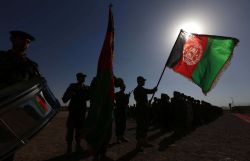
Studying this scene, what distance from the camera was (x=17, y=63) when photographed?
3.25 metres

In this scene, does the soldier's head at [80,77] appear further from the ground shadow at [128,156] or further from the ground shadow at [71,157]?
the ground shadow at [128,156]

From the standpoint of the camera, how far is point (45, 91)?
233 centimetres

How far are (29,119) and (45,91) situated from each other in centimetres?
37

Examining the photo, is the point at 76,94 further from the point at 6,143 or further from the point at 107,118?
the point at 6,143

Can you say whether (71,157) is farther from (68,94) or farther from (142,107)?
(142,107)

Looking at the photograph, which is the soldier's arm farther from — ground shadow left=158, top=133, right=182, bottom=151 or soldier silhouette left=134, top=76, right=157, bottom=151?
ground shadow left=158, top=133, right=182, bottom=151

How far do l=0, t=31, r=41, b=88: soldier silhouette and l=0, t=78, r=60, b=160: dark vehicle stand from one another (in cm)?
85

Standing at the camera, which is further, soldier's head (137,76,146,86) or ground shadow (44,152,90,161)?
soldier's head (137,76,146,86)

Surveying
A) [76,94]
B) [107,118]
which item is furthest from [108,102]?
[76,94]

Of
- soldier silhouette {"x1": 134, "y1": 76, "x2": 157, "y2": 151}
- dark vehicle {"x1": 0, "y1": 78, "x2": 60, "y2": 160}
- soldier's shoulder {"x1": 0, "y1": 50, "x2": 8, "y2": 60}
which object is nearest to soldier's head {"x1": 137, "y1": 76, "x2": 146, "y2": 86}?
soldier silhouette {"x1": 134, "y1": 76, "x2": 157, "y2": 151}

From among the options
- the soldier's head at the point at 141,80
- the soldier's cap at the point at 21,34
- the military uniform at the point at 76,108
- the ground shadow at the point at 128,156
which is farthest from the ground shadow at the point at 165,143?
the soldier's cap at the point at 21,34

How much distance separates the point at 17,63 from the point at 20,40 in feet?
1.11

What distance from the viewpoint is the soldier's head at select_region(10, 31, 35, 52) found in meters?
3.40

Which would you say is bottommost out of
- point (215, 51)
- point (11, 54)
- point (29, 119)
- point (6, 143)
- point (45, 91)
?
point (6, 143)
